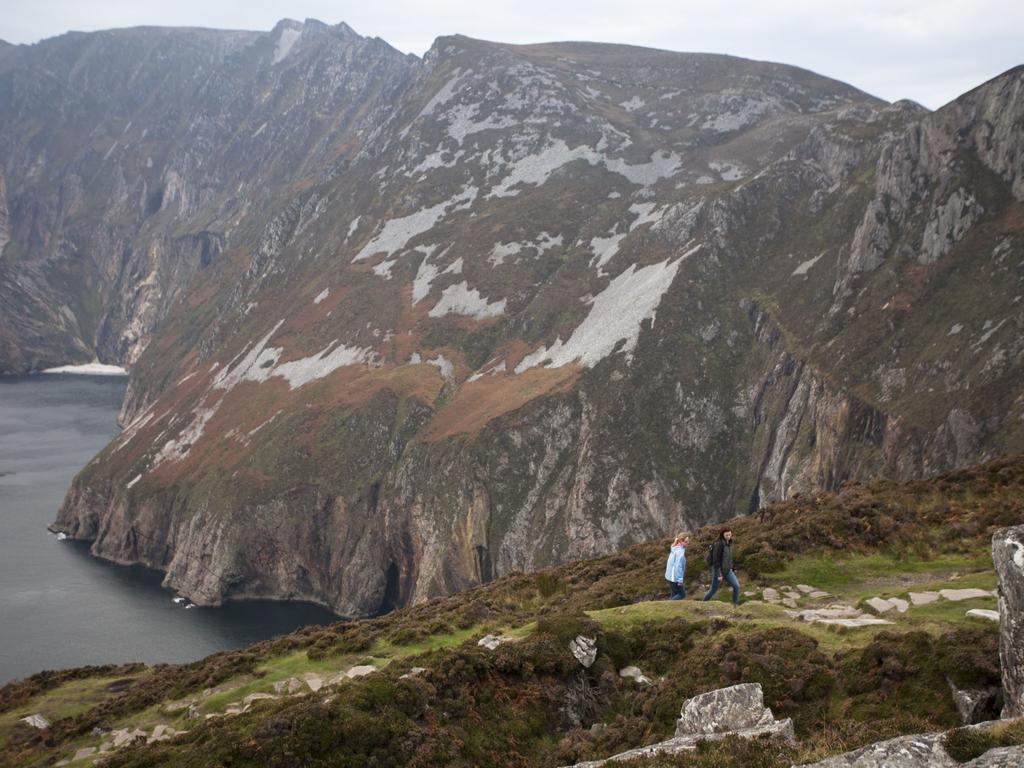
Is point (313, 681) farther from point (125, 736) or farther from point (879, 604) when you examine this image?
point (879, 604)

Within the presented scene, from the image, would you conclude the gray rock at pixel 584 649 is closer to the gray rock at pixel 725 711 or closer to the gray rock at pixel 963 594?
the gray rock at pixel 725 711

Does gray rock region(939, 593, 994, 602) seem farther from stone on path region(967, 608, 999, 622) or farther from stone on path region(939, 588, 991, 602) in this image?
stone on path region(967, 608, 999, 622)

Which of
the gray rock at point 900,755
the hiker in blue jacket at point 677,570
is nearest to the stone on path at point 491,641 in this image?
the hiker in blue jacket at point 677,570

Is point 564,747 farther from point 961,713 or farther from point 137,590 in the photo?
point 137,590

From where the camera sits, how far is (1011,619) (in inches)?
628

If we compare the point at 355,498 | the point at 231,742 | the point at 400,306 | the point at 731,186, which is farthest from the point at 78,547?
the point at 231,742

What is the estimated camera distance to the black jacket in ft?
88.7

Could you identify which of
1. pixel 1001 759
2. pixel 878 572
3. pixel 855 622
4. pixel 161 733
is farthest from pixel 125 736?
pixel 878 572

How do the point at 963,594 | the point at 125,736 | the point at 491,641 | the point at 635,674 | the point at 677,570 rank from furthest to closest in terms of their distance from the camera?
the point at 677,570
the point at 125,736
the point at 491,641
the point at 635,674
the point at 963,594

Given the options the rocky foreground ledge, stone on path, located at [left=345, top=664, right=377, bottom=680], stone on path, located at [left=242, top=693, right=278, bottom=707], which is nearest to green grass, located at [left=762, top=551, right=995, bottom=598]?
the rocky foreground ledge

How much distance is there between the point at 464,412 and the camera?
10975 cm

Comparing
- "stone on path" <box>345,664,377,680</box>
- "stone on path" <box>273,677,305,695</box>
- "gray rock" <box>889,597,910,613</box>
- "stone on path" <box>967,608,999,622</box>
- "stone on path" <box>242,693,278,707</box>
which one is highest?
"stone on path" <box>967,608,999,622</box>

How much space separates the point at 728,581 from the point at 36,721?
94.1ft

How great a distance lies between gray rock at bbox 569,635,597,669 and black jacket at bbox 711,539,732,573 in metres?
6.01
